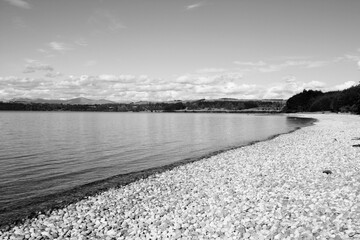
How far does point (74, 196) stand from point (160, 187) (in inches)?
224

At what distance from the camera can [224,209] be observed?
13.3m

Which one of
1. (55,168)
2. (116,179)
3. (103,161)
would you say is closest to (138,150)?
(103,161)

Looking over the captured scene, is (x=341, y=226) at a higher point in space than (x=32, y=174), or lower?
higher

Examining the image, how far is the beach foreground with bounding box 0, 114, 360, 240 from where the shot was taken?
10550 millimetres

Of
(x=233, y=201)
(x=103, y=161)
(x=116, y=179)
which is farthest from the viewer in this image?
(x=103, y=161)

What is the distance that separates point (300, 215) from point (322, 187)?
192 inches

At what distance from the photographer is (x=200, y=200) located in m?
15.2

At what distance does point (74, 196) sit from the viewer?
1859 cm

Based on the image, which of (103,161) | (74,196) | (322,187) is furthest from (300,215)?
(103,161)

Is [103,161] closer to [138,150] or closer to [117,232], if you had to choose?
[138,150]

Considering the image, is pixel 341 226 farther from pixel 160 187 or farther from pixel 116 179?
pixel 116 179

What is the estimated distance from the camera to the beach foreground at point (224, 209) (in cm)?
1055

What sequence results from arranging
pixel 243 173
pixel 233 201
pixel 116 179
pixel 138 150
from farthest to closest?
pixel 138 150, pixel 116 179, pixel 243 173, pixel 233 201

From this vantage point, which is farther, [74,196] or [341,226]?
[74,196]
